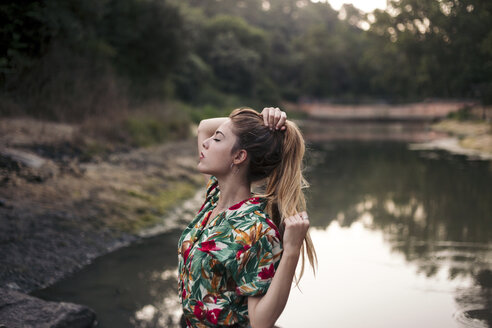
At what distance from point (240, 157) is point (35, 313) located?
2.10 m

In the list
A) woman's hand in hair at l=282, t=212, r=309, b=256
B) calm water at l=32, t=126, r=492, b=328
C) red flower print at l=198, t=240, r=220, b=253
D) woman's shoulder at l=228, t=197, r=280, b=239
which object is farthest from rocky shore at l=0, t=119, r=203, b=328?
woman's hand in hair at l=282, t=212, r=309, b=256

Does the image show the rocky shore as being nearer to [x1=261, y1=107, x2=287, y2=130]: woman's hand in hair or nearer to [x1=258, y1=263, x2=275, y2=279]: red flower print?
[x1=258, y1=263, x2=275, y2=279]: red flower print

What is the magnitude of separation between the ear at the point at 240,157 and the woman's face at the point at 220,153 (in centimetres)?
2

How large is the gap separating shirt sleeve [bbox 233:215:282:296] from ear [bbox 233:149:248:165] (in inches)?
12.8

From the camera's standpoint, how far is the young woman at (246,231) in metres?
1.89

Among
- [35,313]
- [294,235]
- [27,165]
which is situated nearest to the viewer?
[294,235]

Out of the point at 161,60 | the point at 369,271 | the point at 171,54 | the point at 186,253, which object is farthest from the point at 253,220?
the point at 171,54

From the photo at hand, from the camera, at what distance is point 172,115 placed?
57.6 feet

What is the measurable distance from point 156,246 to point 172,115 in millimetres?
11692

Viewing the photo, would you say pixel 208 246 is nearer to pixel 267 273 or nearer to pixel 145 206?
pixel 267 273

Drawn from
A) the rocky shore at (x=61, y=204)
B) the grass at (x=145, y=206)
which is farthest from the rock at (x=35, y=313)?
the grass at (x=145, y=206)

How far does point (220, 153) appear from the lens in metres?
2.17

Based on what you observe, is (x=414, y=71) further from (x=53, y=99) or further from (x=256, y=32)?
(x=53, y=99)

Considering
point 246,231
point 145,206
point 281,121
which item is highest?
point 281,121
